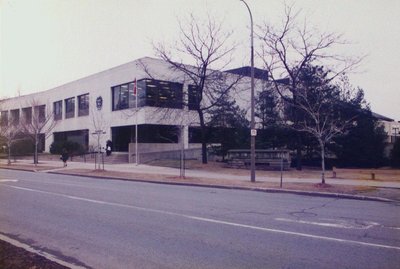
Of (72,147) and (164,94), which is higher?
(164,94)

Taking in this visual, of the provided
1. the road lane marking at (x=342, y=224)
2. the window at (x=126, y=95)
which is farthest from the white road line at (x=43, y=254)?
the window at (x=126, y=95)

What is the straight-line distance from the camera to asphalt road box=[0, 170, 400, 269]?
20.4 ft

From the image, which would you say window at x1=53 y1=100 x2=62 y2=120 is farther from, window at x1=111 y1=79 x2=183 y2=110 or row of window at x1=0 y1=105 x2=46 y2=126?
window at x1=111 y1=79 x2=183 y2=110

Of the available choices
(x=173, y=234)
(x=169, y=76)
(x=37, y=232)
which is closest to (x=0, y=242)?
(x=37, y=232)

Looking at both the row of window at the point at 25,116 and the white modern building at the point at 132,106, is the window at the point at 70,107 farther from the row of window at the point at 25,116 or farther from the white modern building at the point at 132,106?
the row of window at the point at 25,116

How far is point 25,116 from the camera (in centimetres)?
5812

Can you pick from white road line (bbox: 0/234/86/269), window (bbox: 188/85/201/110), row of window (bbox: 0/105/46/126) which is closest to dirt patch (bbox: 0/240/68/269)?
white road line (bbox: 0/234/86/269)

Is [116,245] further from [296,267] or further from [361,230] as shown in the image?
[361,230]

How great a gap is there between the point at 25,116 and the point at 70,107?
6.98 metres

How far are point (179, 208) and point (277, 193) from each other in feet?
20.1

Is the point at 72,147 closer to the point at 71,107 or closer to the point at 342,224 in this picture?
the point at 71,107

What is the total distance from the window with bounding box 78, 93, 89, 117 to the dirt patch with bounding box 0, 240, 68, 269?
48.5 m

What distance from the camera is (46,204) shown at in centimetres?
1235

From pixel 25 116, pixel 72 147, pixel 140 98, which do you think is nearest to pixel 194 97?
pixel 140 98
